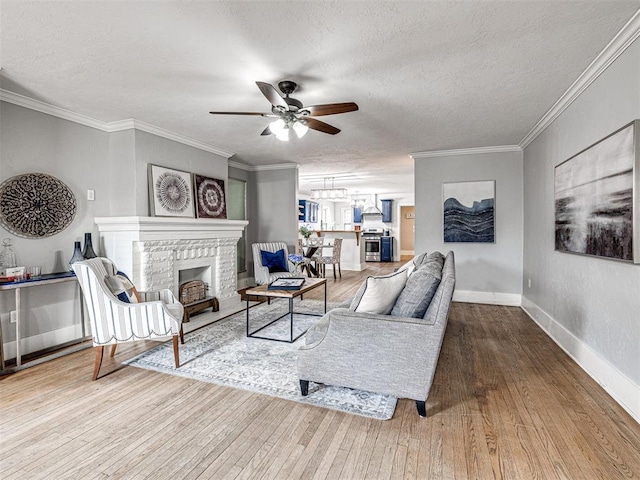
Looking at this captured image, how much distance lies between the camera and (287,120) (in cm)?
278

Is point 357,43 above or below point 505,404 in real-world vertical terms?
above

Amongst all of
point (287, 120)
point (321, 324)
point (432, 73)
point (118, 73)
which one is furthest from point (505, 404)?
point (118, 73)

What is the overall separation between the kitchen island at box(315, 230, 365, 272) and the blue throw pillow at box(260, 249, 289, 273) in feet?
11.5

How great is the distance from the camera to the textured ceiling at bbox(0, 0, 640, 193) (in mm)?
1853

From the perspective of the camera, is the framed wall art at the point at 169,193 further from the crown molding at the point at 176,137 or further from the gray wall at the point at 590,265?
the gray wall at the point at 590,265

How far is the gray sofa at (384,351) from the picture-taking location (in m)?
1.96

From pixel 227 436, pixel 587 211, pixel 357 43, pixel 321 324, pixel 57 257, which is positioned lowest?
pixel 227 436

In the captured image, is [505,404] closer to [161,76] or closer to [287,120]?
[287,120]

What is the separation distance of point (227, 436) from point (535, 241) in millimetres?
4130

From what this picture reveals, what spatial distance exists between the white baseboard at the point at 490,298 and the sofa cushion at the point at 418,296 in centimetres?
336

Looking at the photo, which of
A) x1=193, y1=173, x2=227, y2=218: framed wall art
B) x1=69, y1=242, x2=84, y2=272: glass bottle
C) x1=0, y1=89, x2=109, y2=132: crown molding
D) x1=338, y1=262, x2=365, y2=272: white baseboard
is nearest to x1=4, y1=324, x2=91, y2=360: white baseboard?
x1=69, y1=242, x2=84, y2=272: glass bottle

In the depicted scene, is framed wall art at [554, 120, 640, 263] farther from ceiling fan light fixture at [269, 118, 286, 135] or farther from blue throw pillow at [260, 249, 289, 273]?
blue throw pillow at [260, 249, 289, 273]

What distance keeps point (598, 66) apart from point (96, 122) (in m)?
4.66

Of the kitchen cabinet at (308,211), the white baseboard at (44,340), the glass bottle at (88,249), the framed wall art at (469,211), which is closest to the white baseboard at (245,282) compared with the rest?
the white baseboard at (44,340)
